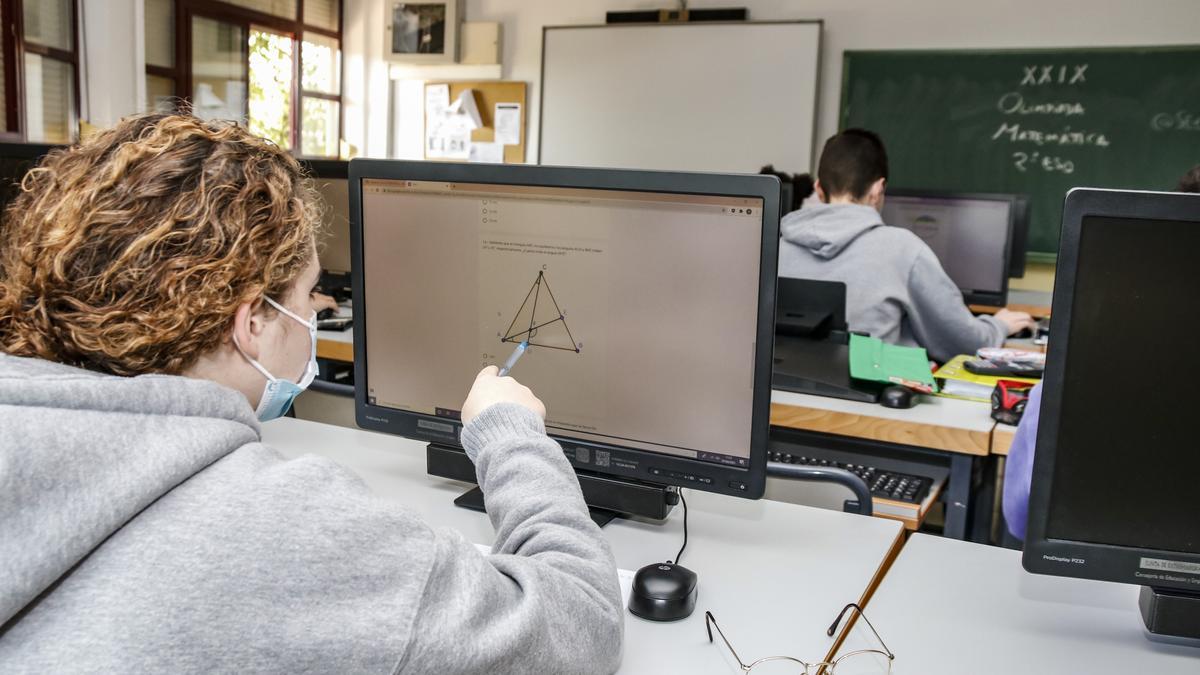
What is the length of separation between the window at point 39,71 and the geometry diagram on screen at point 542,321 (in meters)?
4.06

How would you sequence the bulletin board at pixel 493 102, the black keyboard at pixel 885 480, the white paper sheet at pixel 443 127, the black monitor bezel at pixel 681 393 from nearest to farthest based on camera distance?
the black monitor bezel at pixel 681 393
the black keyboard at pixel 885 480
the bulletin board at pixel 493 102
the white paper sheet at pixel 443 127

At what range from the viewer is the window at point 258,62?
521cm

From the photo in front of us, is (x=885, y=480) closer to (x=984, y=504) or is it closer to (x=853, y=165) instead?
(x=984, y=504)

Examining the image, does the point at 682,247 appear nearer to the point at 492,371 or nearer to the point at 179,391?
the point at 492,371

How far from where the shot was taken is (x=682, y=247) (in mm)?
Answer: 1121

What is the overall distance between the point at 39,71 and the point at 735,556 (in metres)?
4.70

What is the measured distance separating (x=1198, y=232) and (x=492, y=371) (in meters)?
0.73

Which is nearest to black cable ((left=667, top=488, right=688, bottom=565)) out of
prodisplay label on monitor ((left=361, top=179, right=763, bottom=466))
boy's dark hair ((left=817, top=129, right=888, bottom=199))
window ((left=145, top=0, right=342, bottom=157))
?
prodisplay label on monitor ((left=361, top=179, right=763, bottom=466))

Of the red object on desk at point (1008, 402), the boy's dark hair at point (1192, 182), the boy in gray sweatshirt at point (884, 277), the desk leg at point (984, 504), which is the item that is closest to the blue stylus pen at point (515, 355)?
the red object on desk at point (1008, 402)

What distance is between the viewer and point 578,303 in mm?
1191

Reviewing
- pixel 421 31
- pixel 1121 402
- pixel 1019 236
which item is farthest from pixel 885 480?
pixel 421 31

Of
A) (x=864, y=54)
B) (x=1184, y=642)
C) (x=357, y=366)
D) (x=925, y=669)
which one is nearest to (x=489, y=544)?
(x=357, y=366)

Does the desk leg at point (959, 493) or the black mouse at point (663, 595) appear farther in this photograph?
the desk leg at point (959, 493)

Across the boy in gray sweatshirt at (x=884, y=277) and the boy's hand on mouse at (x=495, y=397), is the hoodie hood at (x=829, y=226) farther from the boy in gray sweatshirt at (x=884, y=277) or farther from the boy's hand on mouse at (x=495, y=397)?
the boy's hand on mouse at (x=495, y=397)
